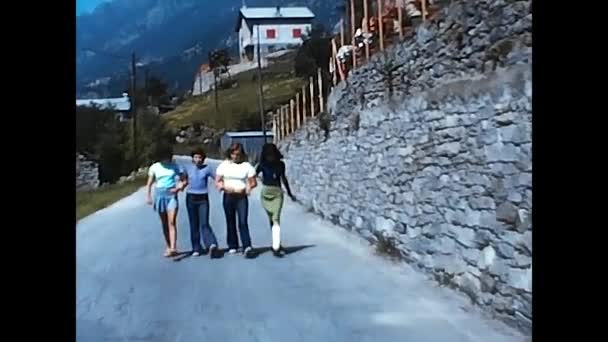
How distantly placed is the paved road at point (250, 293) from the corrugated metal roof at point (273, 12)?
44 centimetres

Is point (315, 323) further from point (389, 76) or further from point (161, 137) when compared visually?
point (389, 76)

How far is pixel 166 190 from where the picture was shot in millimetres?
2570

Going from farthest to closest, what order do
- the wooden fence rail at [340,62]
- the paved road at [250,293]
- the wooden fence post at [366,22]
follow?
the wooden fence post at [366,22] < the wooden fence rail at [340,62] < the paved road at [250,293]

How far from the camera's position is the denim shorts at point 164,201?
2.57 meters

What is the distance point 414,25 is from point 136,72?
0.79m

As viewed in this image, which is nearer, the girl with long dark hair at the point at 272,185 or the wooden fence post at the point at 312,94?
the girl with long dark hair at the point at 272,185

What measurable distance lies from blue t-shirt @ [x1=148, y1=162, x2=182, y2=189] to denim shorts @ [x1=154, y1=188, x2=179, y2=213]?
0.01 meters

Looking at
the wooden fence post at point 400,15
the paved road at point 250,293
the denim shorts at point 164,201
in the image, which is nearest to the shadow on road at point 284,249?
the paved road at point 250,293

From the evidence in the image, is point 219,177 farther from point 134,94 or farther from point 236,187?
point 134,94

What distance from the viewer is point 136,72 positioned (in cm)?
259

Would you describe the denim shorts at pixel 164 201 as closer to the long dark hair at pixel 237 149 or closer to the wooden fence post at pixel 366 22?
the long dark hair at pixel 237 149

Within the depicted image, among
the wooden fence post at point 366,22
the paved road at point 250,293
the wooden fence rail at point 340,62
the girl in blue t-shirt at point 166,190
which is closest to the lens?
the paved road at point 250,293
